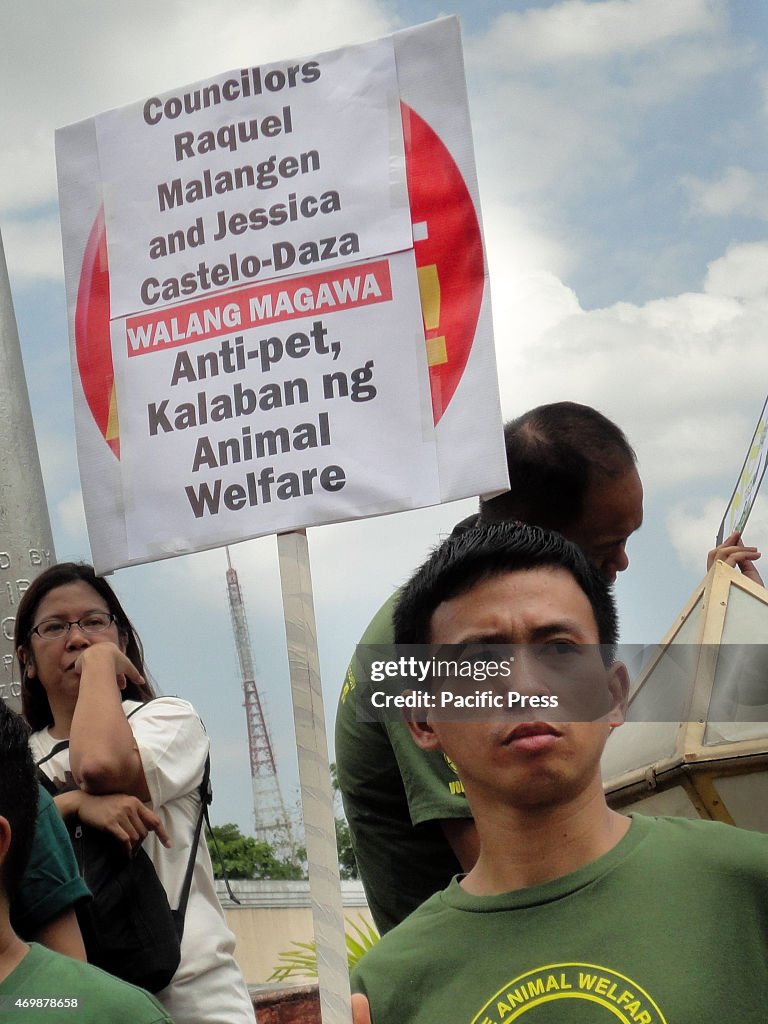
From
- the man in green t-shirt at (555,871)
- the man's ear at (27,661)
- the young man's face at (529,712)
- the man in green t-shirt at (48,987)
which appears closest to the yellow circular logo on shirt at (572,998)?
the man in green t-shirt at (555,871)

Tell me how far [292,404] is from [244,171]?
484mm

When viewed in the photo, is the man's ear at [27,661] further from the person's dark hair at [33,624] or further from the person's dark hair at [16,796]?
the person's dark hair at [16,796]

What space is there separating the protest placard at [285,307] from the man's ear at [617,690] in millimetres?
523

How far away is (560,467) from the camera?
2.74 meters

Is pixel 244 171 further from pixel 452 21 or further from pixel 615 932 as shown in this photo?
pixel 615 932

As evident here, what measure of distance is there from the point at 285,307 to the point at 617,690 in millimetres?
997

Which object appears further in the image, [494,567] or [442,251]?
[442,251]

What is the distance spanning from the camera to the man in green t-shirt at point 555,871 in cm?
164

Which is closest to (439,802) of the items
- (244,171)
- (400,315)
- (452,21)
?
(400,315)

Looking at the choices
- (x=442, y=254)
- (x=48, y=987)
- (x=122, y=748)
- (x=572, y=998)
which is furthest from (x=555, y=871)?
(x=122, y=748)

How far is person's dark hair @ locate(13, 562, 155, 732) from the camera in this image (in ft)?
11.0

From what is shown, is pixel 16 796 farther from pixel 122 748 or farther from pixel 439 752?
pixel 439 752

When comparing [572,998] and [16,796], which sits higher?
[16,796]

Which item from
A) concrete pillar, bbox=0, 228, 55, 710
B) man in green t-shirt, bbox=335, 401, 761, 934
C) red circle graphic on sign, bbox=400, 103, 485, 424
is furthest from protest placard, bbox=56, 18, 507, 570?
concrete pillar, bbox=0, 228, 55, 710
